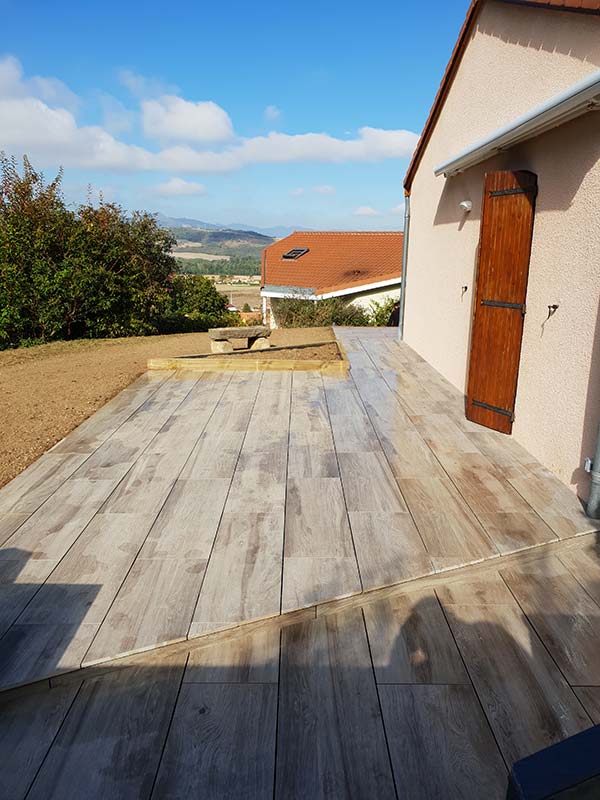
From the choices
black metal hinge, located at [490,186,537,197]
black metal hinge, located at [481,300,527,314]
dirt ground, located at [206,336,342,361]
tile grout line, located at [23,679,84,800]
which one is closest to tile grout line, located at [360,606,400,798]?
tile grout line, located at [23,679,84,800]

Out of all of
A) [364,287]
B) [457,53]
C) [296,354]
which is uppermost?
[457,53]

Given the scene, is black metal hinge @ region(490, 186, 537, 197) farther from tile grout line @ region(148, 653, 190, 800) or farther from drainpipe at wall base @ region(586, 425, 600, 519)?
tile grout line @ region(148, 653, 190, 800)

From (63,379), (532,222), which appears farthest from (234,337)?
(532,222)

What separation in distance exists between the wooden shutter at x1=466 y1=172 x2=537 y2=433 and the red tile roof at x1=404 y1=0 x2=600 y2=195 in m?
1.07

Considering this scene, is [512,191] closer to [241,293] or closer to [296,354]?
[296,354]

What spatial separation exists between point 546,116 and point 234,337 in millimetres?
5816

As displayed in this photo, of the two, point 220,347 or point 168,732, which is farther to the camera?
point 220,347

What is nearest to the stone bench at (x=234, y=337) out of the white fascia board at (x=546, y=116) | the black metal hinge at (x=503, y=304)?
the white fascia board at (x=546, y=116)

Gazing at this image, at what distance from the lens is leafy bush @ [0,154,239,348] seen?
36.2 ft

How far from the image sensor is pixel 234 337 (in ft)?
28.6

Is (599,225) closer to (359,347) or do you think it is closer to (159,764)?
(159,764)

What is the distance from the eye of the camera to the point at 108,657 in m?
2.12

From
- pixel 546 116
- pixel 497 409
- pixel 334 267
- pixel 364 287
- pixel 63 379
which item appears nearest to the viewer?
pixel 546 116

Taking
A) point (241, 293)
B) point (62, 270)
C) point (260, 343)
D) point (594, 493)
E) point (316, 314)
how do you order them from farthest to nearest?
point (241, 293), point (316, 314), point (62, 270), point (260, 343), point (594, 493)
